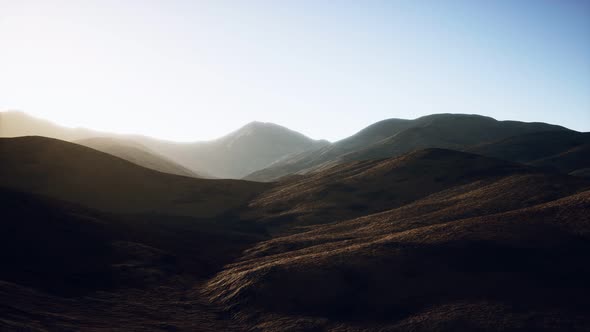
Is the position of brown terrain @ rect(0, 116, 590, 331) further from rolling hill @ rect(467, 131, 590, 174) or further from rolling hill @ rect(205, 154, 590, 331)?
rolling hill @ rect(467, 131, 590, 174)

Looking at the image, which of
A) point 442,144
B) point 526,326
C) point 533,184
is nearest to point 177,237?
point 526,326

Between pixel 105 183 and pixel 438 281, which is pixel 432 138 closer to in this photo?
pixel 105 183

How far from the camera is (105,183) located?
2729 inches

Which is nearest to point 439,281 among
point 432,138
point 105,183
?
point 105,183

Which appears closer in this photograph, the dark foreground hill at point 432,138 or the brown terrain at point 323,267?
the brown terrain at point 323,267

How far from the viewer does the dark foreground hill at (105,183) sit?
6316 centimetres

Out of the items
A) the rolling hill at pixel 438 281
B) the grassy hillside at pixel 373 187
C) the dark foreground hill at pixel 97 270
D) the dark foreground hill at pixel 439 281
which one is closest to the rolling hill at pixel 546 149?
the grassy hillside at pixel 373 187

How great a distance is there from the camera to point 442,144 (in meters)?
146

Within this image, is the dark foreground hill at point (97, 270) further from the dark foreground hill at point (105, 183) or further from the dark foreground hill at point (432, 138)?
the dark foreground hill at point (432, 138)

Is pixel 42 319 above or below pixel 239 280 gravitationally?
above

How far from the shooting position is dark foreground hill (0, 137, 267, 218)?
6316cm

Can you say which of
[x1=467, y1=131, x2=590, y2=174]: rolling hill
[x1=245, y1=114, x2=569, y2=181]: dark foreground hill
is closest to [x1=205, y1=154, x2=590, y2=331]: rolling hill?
[x1=467, y1=131, x2=590, y2=174]: rolling hill

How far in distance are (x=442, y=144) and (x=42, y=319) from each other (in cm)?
14415

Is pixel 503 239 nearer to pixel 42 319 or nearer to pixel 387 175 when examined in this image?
pixel 42 319
